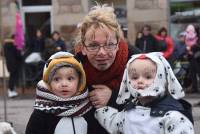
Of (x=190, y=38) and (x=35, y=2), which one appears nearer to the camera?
(x=190, y=38)

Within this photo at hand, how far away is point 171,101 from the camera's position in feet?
9.79

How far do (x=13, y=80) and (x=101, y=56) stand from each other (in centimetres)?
1288

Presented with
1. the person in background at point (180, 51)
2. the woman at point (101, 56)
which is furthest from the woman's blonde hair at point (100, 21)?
the person in background at point (180, 51)

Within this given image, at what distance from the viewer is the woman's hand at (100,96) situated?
3199 millimetres

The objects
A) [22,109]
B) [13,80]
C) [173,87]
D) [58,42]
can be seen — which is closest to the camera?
[173,87]

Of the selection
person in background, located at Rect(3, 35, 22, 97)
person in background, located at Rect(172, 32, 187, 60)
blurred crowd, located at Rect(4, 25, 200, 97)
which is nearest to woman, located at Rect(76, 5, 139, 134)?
blurred crowd, located at Rect(4, 25, 200, 97)

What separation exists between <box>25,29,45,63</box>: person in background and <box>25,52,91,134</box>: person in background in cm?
1276

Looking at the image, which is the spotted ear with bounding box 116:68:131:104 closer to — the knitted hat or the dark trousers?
the knitted hat

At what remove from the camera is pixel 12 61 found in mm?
15758

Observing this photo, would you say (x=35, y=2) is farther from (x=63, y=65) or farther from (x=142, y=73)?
(x=142, y=73)

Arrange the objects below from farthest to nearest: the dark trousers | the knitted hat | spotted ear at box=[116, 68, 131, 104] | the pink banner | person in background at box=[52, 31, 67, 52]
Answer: the pink banner < the dark trousers < person in background at box=[52, 31, 67, 52] < the knitted hat < spotted ear at box=[116, 68, 131, 104]

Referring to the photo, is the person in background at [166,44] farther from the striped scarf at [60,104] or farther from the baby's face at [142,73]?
the baby's face at [142,73]

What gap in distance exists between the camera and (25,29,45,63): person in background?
16.0 m

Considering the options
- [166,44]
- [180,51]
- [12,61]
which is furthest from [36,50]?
[180,51]
